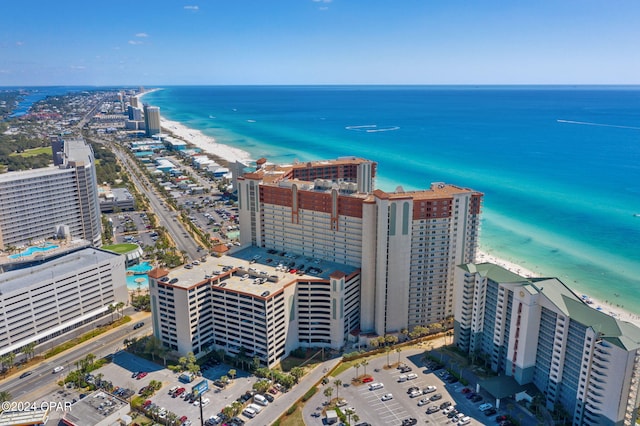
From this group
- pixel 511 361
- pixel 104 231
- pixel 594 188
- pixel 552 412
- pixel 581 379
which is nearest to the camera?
pixel 581 379

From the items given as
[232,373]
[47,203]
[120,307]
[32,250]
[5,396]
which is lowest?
[232,373]

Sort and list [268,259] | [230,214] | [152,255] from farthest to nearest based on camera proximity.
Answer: [230,214] → [152,255] → [268,259]

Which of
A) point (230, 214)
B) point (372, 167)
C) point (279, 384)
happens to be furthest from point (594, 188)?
point (279, 384)

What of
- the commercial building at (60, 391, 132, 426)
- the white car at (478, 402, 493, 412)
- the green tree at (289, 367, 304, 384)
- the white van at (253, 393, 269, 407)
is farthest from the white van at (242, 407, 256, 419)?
the white car at (478, 402, 493, 412)

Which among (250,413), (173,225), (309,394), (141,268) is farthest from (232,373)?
(173,225)

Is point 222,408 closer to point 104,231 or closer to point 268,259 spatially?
point 268,259

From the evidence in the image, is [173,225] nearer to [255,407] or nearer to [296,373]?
[296,373]

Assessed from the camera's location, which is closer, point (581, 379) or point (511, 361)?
point (581, 379)
